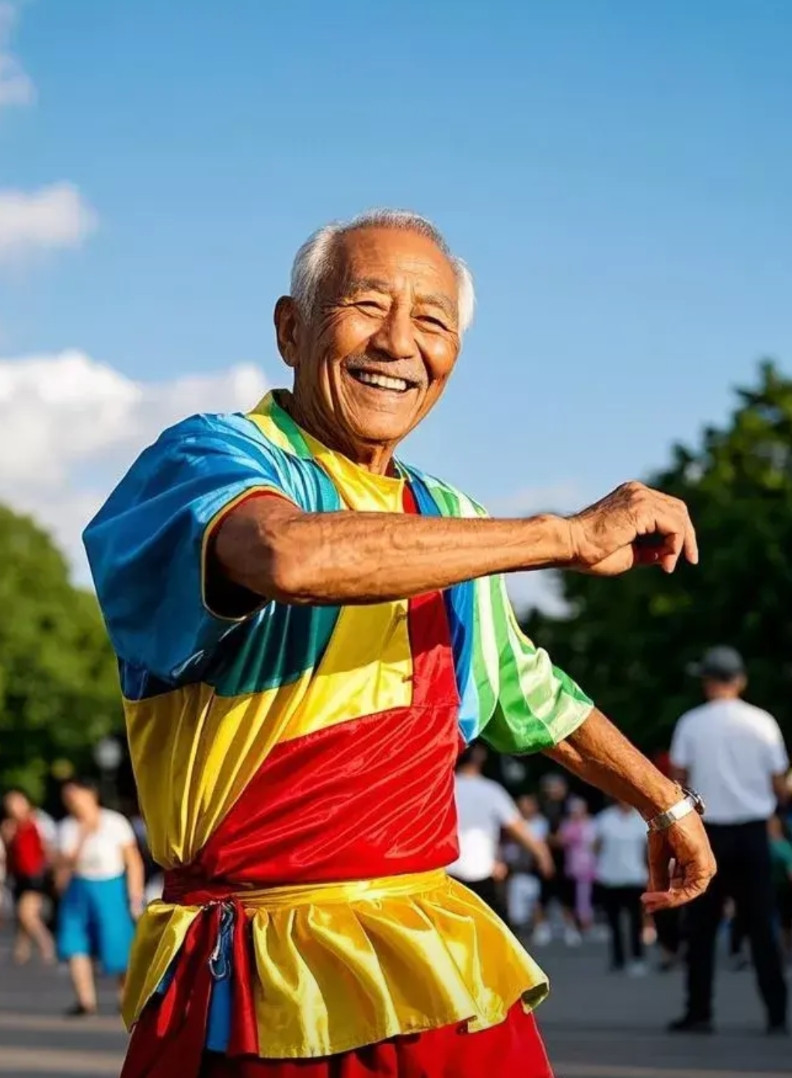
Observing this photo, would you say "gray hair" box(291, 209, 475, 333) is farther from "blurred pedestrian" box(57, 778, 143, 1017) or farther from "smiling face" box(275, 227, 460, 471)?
"blurred pedestrian" box(57, 778, 143, 1017)

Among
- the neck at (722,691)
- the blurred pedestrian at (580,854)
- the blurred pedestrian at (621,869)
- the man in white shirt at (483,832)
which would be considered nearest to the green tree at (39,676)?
the blurred pedestrian at (580,854)

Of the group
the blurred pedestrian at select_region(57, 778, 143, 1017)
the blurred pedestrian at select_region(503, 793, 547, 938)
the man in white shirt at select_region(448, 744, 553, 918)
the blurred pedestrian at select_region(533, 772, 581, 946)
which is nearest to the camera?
the man in white shirt at select_region(448, 744, 553, 918)

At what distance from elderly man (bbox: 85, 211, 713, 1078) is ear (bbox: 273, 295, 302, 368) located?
0.19 ft

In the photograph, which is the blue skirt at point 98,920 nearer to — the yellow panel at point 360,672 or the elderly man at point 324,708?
the elderly man at point 324,708

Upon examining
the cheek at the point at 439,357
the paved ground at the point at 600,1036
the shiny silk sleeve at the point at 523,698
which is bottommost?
the paved ground at the point at 600,1036

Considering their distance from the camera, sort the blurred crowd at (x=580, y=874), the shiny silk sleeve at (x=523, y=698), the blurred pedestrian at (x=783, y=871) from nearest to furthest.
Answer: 1. the shiny silk sleeve at (x=523, y=698)
2. the blurred crowd at (x=580, y=874)
3. the blurred pedestrian at (x=783, y=871)

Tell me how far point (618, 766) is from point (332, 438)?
2.65 feet

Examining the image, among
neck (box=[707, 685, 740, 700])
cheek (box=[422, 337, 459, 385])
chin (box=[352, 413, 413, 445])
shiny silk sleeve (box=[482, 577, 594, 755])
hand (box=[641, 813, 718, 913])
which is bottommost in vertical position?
hand (box=[641, 813, 718, 913])

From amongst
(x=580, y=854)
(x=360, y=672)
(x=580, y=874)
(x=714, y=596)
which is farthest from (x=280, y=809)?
(x=714, y=596)

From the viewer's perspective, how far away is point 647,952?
69.7 ft

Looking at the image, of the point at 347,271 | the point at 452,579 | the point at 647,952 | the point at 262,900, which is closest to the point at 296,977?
the point at 262,900

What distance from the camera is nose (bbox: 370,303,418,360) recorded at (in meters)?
3.37

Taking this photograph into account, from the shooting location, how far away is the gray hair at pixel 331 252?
11.4ft

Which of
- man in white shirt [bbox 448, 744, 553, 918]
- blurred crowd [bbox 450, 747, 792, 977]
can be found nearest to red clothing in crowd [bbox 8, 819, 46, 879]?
blurred crowd [bbox 450, 747, 792, 977]
